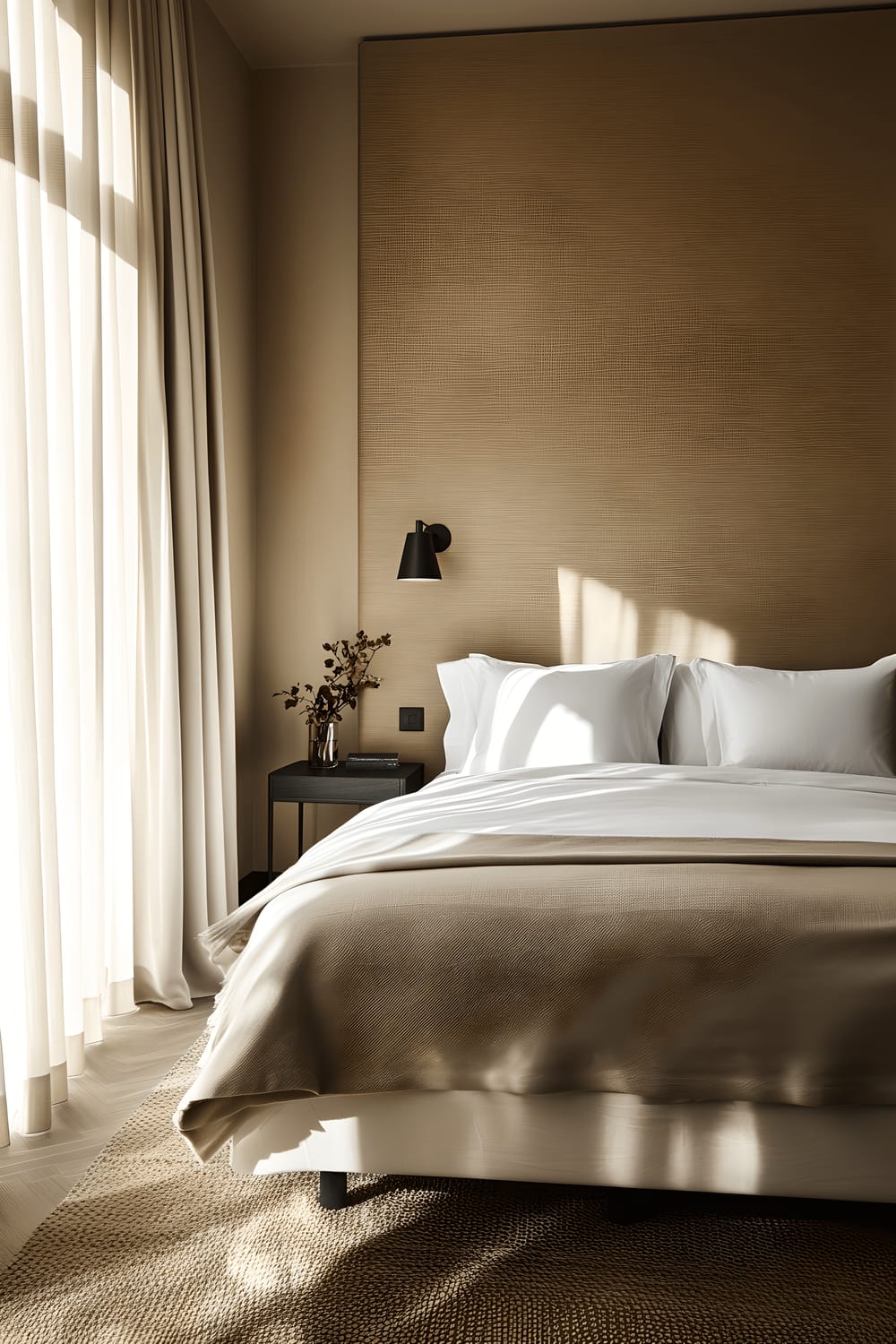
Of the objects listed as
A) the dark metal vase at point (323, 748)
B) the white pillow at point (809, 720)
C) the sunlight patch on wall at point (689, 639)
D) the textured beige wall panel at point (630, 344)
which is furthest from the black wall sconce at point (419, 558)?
the white pillow at point (809, 720)

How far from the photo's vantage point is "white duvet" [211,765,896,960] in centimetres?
211

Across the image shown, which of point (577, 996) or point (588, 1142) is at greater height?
point (577, 996)

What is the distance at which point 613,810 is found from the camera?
2383 mm

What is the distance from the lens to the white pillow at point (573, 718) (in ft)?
10.4

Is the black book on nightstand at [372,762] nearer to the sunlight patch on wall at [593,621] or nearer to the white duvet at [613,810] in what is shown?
the white duvet at [613,810]

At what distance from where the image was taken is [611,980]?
5.62ft

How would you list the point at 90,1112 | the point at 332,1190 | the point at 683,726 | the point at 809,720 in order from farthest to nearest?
the point at 683,726 → the point at 809,720 → the point at 90,1112 → the point at 332,1190

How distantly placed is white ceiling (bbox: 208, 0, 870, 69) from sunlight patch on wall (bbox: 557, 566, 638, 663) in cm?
206

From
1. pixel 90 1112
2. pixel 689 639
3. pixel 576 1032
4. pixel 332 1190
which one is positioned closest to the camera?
pixel 576 1032

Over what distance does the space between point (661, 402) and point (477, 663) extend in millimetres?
1243

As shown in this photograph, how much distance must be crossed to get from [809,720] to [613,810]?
1077 mm

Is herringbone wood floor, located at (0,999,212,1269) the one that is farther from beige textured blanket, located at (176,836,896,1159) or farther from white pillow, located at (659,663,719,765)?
white pillow, located at (659,663,719,765)

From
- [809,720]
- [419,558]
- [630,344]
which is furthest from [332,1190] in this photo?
[630,344]

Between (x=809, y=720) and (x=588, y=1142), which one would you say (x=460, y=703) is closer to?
(x=809, y=720)
